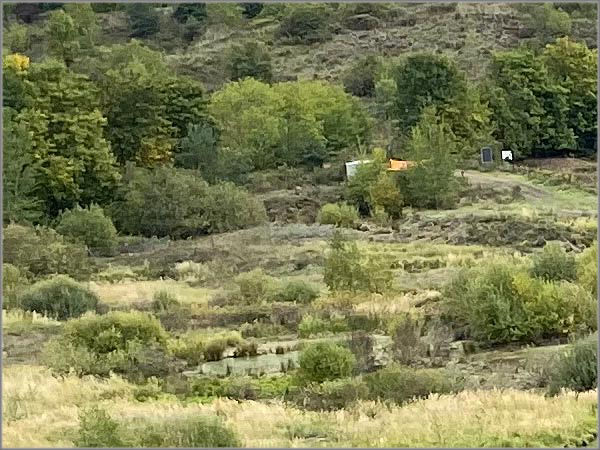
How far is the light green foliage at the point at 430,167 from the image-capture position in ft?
29.0

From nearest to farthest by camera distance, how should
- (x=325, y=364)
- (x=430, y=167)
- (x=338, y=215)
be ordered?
1. (x=325, y=364)
2. (x=338, y=215)
3. (x=430, y=167)

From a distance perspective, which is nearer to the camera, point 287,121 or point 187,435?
point 187,435

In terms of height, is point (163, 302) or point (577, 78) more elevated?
point (577, 78)

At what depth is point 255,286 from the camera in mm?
8320

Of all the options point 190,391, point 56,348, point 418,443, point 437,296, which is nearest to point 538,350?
point 437,296

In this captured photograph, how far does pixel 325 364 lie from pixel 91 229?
239 cm

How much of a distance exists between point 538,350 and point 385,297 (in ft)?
4.32

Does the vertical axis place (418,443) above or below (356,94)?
below

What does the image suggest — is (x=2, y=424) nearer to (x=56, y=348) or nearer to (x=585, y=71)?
(x=56, y=348)

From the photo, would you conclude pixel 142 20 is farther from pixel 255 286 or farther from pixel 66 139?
pixel 255 286

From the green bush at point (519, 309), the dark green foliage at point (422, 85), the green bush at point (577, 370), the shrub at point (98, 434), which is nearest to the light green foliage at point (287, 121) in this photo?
the dark green foliage at point (422, 85)

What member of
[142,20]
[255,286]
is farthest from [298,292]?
[142,20]

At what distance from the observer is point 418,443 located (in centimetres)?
675

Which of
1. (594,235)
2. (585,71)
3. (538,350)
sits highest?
(585,71)
